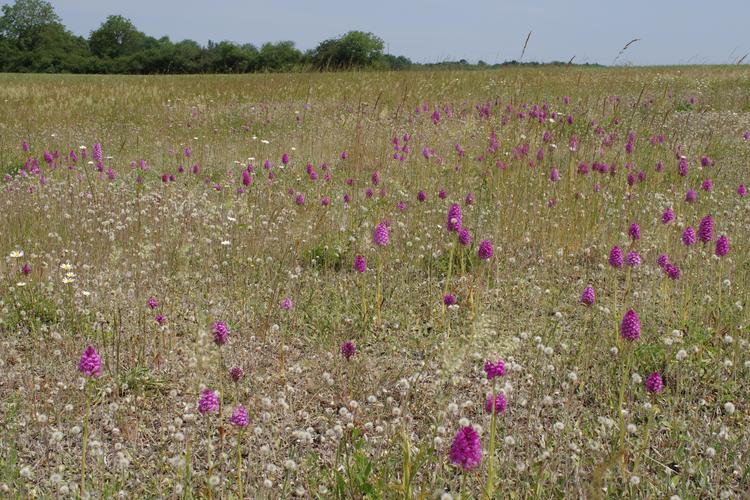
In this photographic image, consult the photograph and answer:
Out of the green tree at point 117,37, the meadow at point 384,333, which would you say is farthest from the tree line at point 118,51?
the meadow at point 384,333

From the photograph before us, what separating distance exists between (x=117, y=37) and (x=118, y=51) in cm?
914

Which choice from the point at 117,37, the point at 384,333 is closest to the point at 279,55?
the point at 384,333

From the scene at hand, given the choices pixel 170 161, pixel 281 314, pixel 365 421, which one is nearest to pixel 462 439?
pixel 365 421

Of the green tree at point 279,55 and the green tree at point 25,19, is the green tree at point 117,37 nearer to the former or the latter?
the green tree at point 25,19

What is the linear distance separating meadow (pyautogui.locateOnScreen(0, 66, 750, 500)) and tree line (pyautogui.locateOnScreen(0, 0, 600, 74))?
31.0 ft

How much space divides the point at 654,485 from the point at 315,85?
12982 mm

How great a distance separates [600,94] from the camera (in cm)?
1292

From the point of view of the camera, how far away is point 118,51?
305 ft

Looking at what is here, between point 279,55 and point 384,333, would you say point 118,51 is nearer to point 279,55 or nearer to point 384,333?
point 279,55

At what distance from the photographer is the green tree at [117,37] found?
9638 cm

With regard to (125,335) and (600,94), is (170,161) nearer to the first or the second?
(125,335)

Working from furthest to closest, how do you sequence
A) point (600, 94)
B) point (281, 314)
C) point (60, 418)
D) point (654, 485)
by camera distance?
1. point (600, 94)
2. point (281, 314)
3. point (60, 418)
4. point (654, 485)

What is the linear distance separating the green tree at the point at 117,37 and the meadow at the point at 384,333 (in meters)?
101

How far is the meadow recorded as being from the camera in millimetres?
2352
